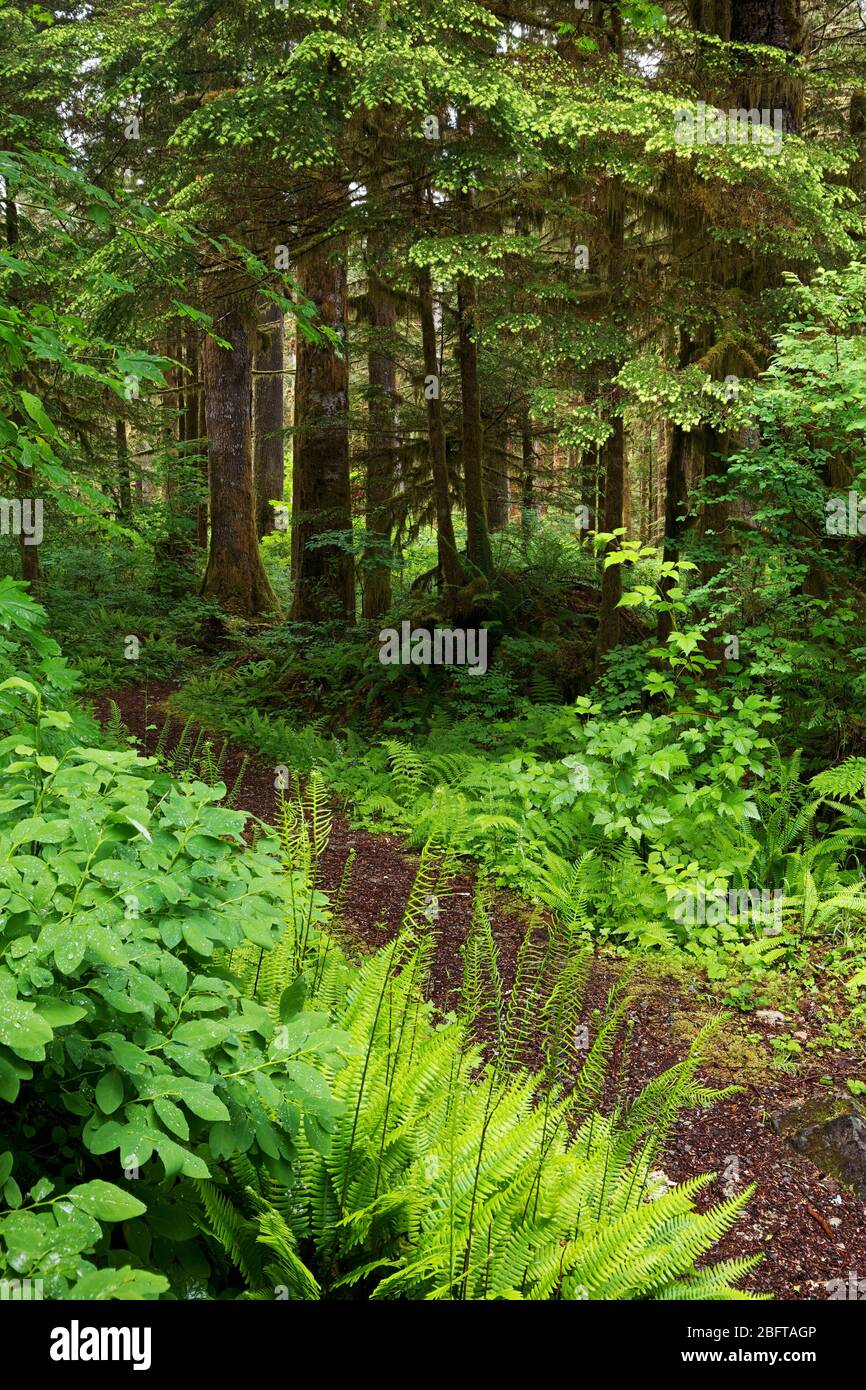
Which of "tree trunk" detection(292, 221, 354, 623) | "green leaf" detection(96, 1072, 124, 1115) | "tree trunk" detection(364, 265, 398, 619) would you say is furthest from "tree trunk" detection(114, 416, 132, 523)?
"green leaf" detection(96, 1072, 124, 1115)

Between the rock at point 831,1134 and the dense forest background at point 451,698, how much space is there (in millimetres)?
23

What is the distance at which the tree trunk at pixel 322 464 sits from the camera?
11156mm

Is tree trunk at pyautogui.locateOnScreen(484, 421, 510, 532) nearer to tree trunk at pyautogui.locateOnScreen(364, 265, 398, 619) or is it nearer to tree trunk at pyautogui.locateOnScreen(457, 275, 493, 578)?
tree trunk at pyautogui.locateOnScreen(457, 275, 493, 578)

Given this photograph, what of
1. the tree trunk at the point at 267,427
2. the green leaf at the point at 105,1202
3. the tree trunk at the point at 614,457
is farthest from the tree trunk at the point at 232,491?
the green leaf at the point at 105,1202

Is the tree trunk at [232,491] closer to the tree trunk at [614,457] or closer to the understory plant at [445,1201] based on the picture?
the tree trunk at [614,457]

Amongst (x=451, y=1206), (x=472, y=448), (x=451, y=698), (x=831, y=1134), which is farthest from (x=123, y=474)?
(x=451, y=1206)

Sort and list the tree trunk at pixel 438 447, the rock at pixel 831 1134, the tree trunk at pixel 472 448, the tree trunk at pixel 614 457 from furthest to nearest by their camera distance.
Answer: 1. the tree trunk at pixel 438 447
2. the tree trunk at pixel 472 448
3. the tree trunk at pixel 614 457
4. the rock at pixel 831 1134

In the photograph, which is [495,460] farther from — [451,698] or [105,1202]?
[105,1202]

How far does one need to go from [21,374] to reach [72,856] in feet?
32.7

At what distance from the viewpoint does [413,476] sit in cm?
1083

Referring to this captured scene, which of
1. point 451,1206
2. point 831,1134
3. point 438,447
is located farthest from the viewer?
point 438,447

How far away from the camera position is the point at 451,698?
9242 mm

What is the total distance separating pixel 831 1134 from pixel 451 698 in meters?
5.86

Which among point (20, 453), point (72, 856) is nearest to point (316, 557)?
point (20, 453)
